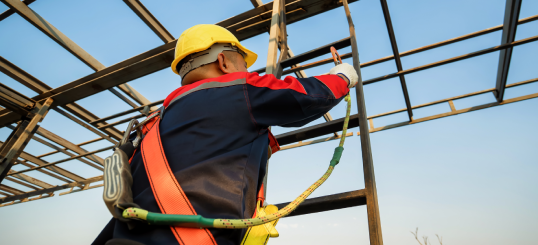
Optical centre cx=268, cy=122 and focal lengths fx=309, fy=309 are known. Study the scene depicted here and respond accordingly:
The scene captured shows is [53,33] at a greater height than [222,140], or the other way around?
[53,33]

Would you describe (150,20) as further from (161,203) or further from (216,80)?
(161,203)

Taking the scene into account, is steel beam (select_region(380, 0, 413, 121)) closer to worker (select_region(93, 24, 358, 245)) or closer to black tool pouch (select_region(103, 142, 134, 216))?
worker (select_region(93, 24, 358, 245))

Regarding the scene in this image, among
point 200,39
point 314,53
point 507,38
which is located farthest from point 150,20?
point 507,38

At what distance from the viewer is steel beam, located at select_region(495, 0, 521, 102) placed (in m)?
4.55

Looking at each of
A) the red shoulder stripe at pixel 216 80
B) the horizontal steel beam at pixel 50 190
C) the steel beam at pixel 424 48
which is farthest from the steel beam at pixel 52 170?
the red shoulder stripe at pixel 216 80

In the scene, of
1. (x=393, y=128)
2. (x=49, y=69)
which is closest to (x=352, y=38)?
(x=393, y=128)

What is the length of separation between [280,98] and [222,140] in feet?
1.05

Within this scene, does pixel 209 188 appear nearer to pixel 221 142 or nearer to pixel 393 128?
pixel 221 142

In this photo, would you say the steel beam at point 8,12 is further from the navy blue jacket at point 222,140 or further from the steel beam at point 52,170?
the steel beam at point 52,170

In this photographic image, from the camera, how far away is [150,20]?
5.09 m

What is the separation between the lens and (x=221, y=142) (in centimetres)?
129

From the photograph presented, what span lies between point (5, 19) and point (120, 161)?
5726 mm

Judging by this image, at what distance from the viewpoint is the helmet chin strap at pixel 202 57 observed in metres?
1.78

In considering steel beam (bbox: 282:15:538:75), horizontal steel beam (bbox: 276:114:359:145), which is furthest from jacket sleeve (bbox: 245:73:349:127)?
steel beam (bbox: 282:15:538:75)
